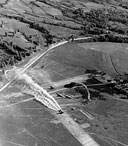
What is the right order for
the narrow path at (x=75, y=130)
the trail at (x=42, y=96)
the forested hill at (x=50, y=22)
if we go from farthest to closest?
the forested hill at (x=50, y=22) → the trail at (x=42, y=96) → the narrow path at (x=75, y=130)

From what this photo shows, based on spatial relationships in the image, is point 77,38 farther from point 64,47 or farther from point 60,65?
point 60,65

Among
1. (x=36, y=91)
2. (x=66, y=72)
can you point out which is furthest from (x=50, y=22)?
(x=36, y=91)

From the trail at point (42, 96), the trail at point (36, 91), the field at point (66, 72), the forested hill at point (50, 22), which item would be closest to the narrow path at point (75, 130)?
the trail at point (42, 96)

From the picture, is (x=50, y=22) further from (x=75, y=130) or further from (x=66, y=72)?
(x=75, y=130)

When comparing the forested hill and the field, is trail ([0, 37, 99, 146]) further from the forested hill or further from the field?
the forested hill

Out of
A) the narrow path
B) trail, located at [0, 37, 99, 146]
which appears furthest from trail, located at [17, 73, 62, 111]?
the narrow path

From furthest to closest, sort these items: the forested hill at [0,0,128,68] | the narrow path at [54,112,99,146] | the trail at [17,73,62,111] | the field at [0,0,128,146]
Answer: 1. the forested hill at [0,0,128,68]
2. the trail at [17,73,62,111]
3. the field at [0,0,128,146]
4. the narrow path at [54,112,99,146]

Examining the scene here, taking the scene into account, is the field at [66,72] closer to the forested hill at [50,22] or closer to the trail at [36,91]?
the forested hill at [50,22]

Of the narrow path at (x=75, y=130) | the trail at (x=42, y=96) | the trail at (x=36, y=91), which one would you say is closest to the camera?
the narrow path at (x=75, y=130)

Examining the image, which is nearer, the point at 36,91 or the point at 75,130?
the point at 75,130
